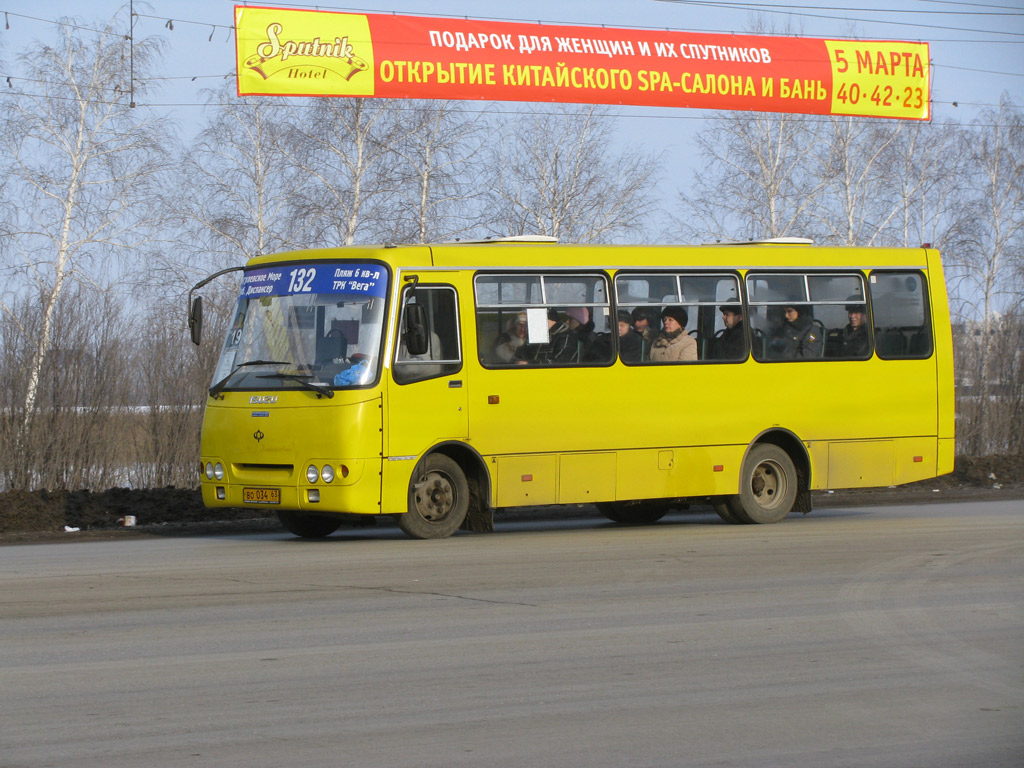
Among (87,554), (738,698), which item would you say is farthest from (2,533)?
(738,698)

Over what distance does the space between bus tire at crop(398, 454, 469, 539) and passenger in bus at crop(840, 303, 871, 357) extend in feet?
18.0

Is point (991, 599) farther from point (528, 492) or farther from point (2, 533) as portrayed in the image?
point (2, 533)

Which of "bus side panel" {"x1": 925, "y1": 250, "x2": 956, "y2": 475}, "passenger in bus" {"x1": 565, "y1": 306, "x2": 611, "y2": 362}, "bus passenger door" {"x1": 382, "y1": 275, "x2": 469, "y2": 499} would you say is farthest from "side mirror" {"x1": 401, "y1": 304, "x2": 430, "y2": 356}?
"bus side panel" {"x1": 925, "y1": 250, "x2": 956, "y2": 475}

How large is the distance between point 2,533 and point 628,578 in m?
8.30

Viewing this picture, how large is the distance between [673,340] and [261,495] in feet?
16.6

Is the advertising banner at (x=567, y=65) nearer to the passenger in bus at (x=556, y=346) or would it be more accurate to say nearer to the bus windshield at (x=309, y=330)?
the bus windshield at (x=309, y=330)

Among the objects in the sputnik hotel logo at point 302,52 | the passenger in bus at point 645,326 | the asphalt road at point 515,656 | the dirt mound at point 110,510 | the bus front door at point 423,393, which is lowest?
the asphalt road at point 515,656

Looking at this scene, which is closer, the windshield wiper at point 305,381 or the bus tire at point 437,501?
the windshield wiper at point 305,381

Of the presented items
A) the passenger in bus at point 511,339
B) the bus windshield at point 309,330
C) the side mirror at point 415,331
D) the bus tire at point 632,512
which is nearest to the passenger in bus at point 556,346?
the passenger in bus at point 511,339

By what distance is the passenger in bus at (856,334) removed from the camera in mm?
17000

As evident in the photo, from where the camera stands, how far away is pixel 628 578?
11273 millimetres

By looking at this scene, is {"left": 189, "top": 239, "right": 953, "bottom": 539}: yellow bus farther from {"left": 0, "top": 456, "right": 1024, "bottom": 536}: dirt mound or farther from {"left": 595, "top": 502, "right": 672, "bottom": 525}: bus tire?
{"left": 0, "top": 456, "right": 1024, "bottom": 536}: dirt mound

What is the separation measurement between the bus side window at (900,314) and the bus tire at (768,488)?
6.59 ft

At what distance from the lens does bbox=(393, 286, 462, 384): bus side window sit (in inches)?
543
